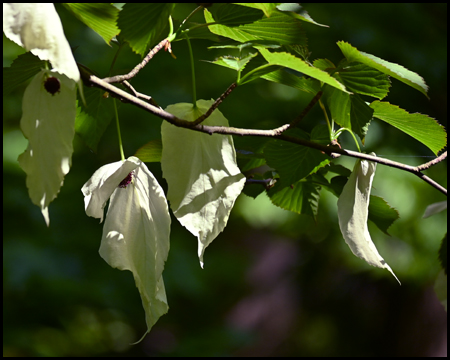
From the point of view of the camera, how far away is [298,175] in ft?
1.19

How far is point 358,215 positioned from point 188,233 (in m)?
1.34

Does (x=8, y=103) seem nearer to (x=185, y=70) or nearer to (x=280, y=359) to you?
(x=185, y=70)

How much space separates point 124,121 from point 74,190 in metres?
0.25

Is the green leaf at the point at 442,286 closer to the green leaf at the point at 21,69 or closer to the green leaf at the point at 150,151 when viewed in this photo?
the green leaf at the point at 150,151

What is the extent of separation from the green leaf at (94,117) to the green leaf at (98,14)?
0.07m

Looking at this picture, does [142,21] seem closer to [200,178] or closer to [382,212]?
[200,178]

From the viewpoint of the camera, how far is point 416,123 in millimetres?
340

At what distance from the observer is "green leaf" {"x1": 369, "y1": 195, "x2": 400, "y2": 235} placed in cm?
40

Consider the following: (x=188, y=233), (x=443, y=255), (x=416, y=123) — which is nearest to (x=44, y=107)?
(x=416, y=123)

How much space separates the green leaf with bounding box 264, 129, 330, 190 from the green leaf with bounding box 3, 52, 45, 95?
0.17 meters

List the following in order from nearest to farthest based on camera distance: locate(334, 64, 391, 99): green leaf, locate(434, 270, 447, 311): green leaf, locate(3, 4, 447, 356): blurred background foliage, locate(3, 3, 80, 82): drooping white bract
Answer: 1. locate(3, 3, 80, 82): drooping white bract
2. locate(334, 64, 391, 99): green leaf
3. locate(434, 270, 447, 311): green leaf
4. locate(3, 4, 447, 356): blurred background foliage

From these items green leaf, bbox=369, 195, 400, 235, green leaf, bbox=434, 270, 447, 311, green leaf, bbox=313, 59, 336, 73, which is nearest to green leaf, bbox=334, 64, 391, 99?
green leaf, bbox=313, 59, 336, 73

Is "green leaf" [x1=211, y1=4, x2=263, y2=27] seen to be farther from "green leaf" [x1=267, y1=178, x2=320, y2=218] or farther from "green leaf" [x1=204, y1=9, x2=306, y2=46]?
"green leaf" [x1=267, y1=178, x2=320, y2=218]

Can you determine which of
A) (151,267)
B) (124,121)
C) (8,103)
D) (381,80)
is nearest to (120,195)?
(151,267)
